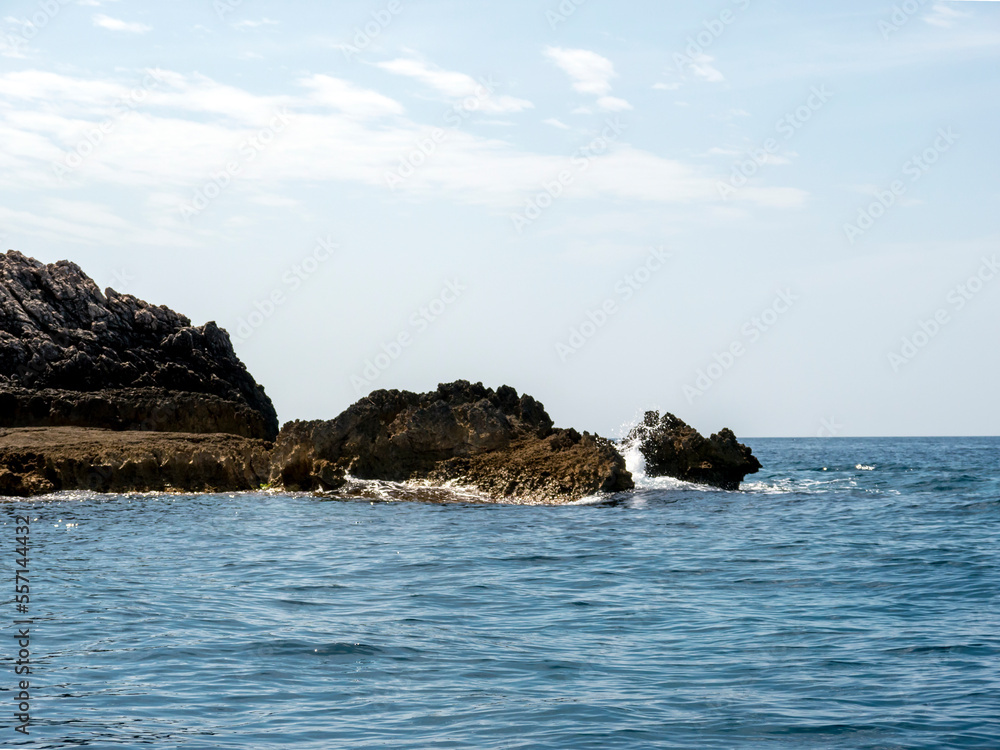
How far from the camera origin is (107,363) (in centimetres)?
3784

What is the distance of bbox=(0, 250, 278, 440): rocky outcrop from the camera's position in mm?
35094

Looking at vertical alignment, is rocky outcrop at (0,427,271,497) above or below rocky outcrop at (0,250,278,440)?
below

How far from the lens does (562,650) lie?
410 inches

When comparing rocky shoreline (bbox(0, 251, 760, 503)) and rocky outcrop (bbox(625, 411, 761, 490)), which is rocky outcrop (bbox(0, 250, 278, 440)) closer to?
rocky shoreline (bbox(0, 251, 760, 503))

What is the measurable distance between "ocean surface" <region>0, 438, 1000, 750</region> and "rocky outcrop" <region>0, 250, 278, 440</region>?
14.2 metres

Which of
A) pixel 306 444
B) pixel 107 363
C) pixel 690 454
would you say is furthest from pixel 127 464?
pixel 690 454

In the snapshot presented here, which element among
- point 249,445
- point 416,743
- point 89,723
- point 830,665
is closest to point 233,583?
point 89,723

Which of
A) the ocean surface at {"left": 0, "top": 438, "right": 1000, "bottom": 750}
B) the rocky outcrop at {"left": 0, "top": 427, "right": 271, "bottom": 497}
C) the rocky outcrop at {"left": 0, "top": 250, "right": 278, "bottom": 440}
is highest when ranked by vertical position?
the rocky outcrop at {"left": 0, "top": 250, "right": 278, "bottom": 440}

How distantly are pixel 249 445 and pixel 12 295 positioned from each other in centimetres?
1486

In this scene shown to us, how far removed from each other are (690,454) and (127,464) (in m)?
17.6

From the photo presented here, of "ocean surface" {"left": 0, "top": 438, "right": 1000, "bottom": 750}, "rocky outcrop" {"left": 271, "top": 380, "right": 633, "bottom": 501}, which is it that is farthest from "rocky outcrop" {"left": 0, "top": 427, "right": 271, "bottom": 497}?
"ocean surface" {"left": 0, "top": 438, "right": 1000, "bottom": 750}

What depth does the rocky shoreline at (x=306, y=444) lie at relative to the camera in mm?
27562

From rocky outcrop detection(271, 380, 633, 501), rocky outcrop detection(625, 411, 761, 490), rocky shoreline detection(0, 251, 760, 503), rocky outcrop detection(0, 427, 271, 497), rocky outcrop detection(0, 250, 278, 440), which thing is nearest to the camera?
rocky outcrop detection(271, 380, 633, 501)

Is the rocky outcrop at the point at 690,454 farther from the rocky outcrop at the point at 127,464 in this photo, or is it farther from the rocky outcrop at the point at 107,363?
the rocky outcrop at the point at 107,363
